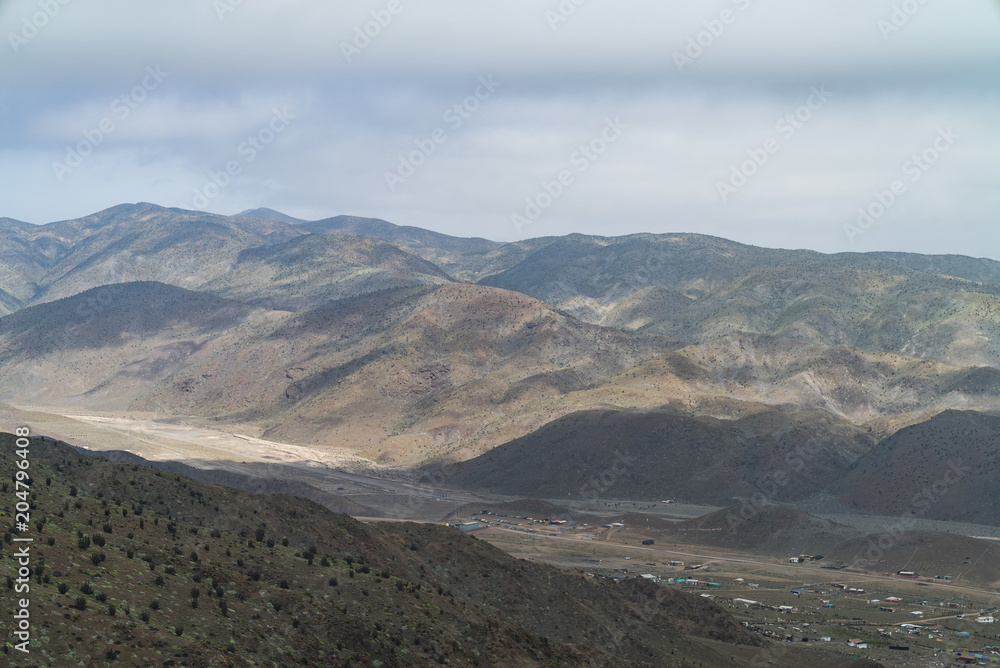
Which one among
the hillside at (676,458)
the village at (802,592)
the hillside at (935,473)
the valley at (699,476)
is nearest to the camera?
the village at (802,592)

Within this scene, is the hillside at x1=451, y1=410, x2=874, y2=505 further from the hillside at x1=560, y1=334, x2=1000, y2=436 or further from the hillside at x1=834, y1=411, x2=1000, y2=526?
the hillside at x1=560, y1=334, x2=1000, y2=436

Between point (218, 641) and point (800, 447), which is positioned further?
point (800, 447)

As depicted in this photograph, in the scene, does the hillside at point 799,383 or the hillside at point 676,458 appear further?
the hillside at point 799,383

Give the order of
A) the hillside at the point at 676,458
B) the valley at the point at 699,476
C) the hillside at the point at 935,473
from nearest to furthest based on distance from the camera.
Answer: the valley at the point at 699,476, the hillside at the point at 935,473, the hillside at the point at 676,458

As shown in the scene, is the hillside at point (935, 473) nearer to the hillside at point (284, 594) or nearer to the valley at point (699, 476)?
the valley at point (699, 476)

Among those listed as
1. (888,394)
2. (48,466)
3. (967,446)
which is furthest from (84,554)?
(888,394)

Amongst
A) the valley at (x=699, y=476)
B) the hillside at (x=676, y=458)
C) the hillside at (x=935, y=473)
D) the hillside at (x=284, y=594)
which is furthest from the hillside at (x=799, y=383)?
the hillside at (x=284, y=594)

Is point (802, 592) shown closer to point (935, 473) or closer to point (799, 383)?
point (935, 473)

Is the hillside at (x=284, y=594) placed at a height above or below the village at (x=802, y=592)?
above

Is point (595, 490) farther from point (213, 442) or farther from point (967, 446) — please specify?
point (213, 442)
